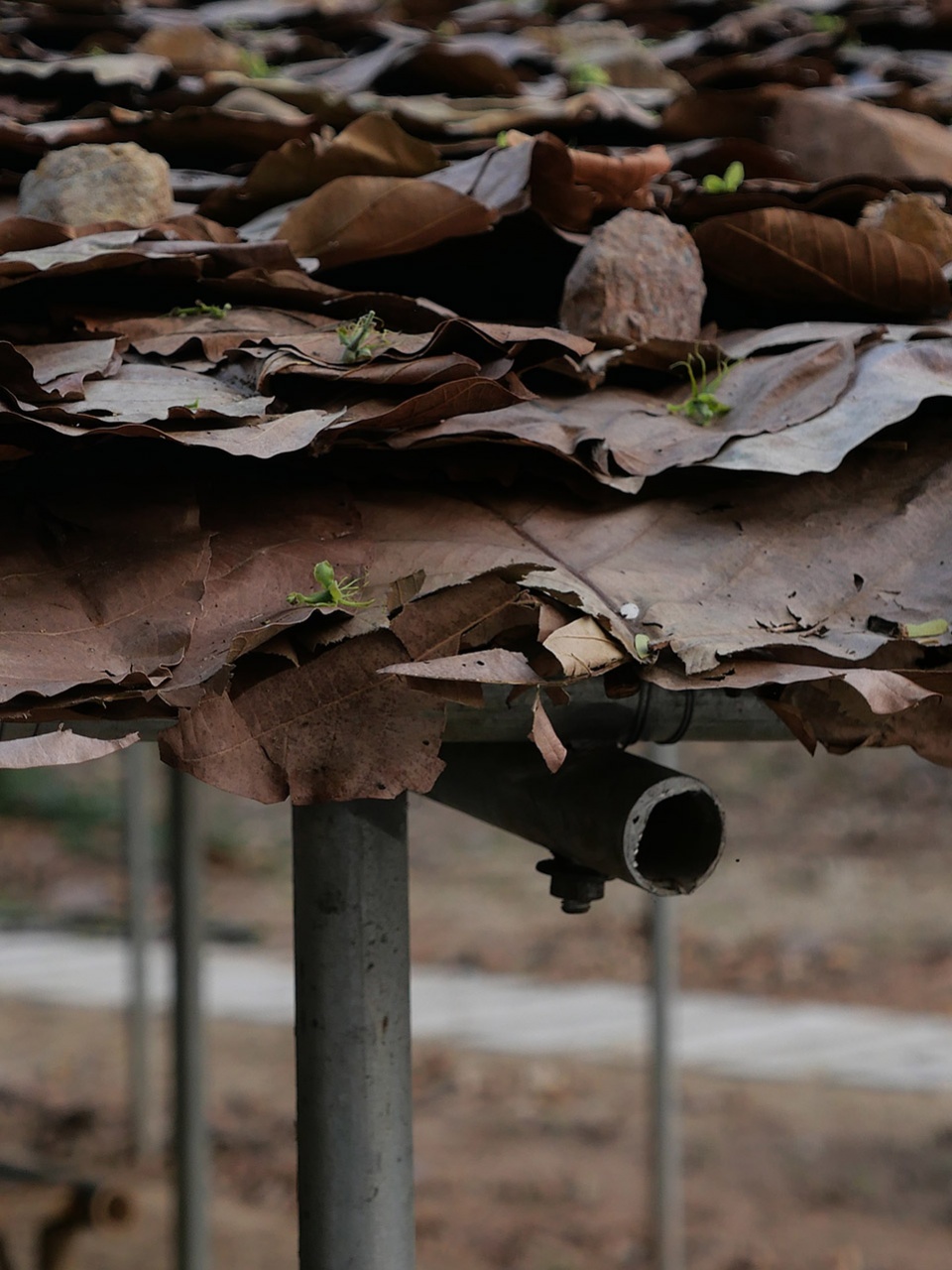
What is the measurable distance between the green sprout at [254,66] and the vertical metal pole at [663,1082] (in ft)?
4.90

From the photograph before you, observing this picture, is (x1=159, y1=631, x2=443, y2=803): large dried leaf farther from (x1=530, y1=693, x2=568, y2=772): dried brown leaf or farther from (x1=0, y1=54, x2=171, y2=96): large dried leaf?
(x1=0, y1=54, x2=171, y2=96): large dried leaf

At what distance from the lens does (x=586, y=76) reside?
183 cm

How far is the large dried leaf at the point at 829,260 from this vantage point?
119 cm

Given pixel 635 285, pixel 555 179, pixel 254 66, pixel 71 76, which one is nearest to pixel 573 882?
pixel 635 285

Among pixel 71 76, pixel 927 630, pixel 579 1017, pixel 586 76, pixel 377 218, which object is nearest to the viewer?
pixel 927 630

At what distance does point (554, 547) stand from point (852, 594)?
187mm

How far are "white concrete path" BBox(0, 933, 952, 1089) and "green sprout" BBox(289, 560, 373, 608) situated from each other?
17.6 feet

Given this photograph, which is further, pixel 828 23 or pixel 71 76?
pixel 828 23

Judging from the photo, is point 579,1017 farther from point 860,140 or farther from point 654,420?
point 654,420

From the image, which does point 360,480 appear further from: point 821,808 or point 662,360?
→ point 821,808

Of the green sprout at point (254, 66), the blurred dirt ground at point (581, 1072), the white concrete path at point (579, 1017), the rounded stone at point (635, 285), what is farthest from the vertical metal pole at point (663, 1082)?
the white concrete path at point (579, 1017)

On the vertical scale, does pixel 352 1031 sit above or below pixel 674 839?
below

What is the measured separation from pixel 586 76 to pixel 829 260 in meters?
0.76

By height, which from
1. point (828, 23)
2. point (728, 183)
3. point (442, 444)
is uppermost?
point (828, 23)
